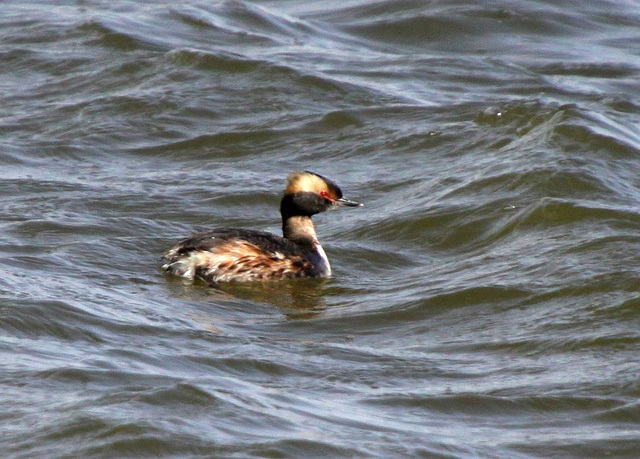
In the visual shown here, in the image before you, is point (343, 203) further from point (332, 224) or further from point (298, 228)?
point (332, 224)

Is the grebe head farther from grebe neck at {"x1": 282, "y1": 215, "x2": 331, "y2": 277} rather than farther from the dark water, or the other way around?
the dark water

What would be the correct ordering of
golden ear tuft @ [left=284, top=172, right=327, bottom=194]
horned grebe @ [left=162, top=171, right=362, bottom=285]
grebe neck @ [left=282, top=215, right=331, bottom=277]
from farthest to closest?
golden ear tuft @ [left=284, top=172, right=327, bottom=194] → grebe neck @ [left=282, top=215, right=331, bottom=277] → horned grebe @ [left=162, top=171, right=362, bottom=285]

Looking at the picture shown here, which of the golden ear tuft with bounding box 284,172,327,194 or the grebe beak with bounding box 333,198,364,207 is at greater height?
the golden ear tuft with bounding box 284,172,327,194

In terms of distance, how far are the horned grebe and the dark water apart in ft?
0.46

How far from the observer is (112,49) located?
627 inches

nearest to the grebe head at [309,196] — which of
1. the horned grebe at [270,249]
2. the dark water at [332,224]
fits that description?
the horned grebe at [270,249]

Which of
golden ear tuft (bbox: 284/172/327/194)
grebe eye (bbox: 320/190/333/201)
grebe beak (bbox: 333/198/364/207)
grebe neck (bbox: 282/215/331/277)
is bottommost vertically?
grebe neck (bbox: 282/215/331/277)

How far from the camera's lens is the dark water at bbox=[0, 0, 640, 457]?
6477 mm

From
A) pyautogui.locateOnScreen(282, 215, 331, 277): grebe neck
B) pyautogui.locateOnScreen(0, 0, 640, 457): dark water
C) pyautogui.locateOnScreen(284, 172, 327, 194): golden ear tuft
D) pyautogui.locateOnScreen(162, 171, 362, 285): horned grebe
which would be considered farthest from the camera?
pyautogui.locateOnScreen(284, 172, 327, 194): golden ear tuft

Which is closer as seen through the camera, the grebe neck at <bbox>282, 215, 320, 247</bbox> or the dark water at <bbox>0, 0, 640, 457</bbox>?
the dark water at <bbox>0, 0, 640, 457</bbox>

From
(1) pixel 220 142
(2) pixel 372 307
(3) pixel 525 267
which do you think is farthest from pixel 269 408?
(1) pixel 220 142

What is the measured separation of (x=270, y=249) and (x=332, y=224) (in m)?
1.59

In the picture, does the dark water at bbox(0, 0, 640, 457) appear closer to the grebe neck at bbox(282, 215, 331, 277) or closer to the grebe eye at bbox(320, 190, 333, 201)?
the grebe neck at bbox(282, 215, 331, 277)

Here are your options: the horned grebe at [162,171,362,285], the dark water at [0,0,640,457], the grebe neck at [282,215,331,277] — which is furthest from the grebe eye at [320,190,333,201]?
the dark water at [0,0,640,457]
